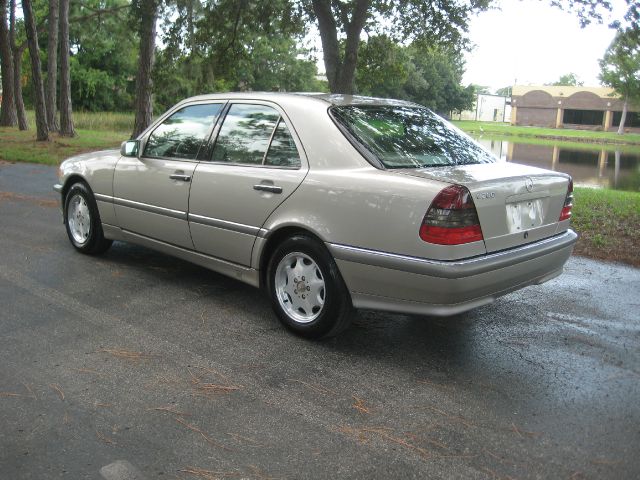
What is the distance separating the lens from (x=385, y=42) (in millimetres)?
15500

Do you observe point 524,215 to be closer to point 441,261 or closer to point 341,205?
point 441,261

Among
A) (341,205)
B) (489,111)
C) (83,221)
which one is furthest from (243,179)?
(489,111)

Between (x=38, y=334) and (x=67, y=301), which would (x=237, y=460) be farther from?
(x=67, y=301)

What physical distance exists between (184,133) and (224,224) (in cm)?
108

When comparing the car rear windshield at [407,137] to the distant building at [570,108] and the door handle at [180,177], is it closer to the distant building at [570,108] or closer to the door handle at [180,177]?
the door handle at [180,177]

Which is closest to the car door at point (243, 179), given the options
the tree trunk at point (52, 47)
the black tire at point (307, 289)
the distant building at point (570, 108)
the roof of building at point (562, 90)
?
the black tire at point (307, 289)

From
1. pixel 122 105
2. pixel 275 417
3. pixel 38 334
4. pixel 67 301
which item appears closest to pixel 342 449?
pixel 275 417

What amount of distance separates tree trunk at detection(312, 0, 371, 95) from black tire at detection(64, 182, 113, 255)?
26.5 ft

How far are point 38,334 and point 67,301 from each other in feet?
2.37

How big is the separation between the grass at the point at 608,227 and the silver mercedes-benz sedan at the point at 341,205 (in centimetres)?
268

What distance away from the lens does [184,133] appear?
5242 mm

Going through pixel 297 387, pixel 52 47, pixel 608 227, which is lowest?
pixel 297 387

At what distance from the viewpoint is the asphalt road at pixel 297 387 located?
2.77m

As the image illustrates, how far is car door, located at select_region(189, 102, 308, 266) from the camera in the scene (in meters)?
4.32
